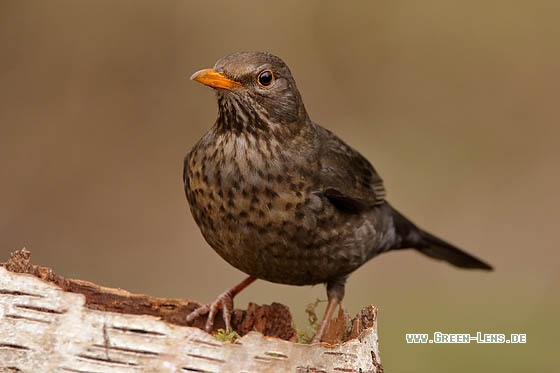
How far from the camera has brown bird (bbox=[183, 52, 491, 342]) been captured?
18.1ft

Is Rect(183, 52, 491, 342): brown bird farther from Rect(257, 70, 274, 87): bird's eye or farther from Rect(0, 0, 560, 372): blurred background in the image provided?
Rect(0, 0, 560, 372): blurred background

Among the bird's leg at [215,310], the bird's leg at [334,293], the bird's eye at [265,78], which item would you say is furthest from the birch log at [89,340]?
the bird's eye at [265,78]

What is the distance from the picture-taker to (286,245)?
557 cm

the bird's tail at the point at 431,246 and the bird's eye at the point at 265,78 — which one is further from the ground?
the bird's eye at the point at 265,78

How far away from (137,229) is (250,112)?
5673 millimetres

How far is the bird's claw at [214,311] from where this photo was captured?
18.1 feet

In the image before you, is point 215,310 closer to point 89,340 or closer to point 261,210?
point 261,210

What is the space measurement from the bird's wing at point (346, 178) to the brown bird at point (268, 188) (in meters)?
0.01

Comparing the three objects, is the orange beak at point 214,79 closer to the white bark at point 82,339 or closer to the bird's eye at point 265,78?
the bird's eye at point 265,78

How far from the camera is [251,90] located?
18.5 feet

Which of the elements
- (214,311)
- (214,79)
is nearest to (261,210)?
(214,311)

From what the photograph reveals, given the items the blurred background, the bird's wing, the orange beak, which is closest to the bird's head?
the orange beak

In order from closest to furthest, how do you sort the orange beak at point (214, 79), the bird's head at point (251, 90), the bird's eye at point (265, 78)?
the orange beak at point (214, 79), the bird's head at point (251, 90), the bird's eye at point (265, 78)

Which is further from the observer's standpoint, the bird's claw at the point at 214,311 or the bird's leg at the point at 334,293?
the bird's leg at the point at 334,293
